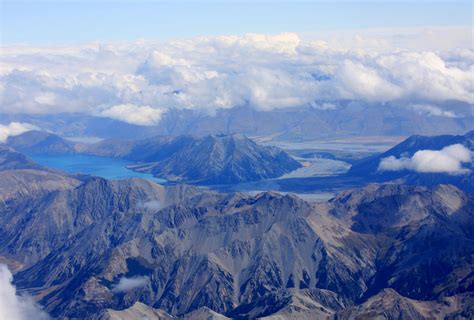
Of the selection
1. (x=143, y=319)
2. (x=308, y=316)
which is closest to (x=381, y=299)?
(x=308, y=316)

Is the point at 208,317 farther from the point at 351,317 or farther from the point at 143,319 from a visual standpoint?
the point at 351,317

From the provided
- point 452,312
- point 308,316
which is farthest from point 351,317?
point 452,312

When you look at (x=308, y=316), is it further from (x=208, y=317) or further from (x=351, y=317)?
(x=208, y=317)

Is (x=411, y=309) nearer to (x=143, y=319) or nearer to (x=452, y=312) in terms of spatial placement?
(x=452, y=312)

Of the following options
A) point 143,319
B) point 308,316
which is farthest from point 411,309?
point 143,319

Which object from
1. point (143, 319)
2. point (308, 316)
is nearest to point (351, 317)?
point (308, 316)

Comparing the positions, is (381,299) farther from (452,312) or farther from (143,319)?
(143,319)

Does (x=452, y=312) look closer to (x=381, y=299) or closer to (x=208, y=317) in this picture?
(x=381, y=299)
